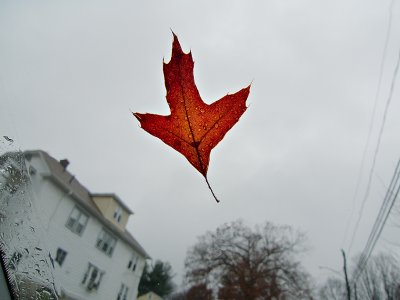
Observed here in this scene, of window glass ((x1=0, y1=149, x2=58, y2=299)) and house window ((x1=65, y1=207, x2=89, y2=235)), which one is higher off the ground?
house window ((x1=65, y1=207, x2=89, y2=235))

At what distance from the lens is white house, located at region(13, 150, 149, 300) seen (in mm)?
15961

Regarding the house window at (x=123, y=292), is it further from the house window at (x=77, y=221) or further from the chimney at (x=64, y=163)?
the chimney at (x=64, y=163)

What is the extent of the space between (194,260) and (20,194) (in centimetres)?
3372

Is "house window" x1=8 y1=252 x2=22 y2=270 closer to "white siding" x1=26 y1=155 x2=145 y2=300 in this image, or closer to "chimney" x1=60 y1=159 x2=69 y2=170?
"white siding" x1=26 y1=155 x2=145 y2=300

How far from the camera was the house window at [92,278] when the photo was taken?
1883cm

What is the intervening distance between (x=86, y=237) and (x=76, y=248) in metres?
1.02

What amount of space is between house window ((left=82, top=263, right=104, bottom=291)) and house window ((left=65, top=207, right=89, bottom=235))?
2734mm

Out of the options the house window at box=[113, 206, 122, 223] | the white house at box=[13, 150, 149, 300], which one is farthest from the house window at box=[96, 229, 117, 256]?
the house window at box=[113, 206, 122, 223]

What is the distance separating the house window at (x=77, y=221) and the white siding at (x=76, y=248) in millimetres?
260

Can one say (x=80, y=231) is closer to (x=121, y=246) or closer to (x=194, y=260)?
(x=121, y=246)

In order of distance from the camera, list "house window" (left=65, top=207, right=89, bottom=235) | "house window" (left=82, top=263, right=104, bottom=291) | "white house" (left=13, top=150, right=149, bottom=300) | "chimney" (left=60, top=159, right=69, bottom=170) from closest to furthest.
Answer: "white house" (left=13, top=150, right=149, bottom=300) < "house window" (left=65, top=207, right=89, bottom=235) < "house window" (left=82, top=263, right=104, bottom=291) < "chimney" (left=60, top=159, right=69, bottom=170)

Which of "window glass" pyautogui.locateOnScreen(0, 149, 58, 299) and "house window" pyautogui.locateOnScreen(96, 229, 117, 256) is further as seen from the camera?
"house window" pyautogui.locateOnScreen(96, 229, 117, 256)

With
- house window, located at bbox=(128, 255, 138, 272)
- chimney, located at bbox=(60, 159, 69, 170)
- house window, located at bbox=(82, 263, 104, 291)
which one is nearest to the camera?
house window, located at bbox=(82, 263, 104, 291)

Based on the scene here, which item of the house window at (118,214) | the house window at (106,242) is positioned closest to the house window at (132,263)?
the house window at (106,242)
